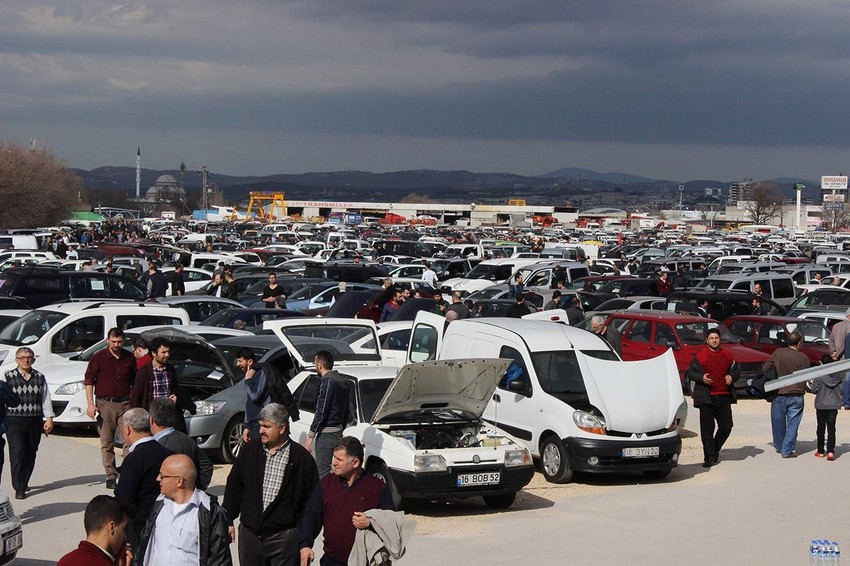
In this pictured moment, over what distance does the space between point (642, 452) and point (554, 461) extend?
3.45 feet

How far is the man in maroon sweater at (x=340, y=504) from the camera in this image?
22.5 ft

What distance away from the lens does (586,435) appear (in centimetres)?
1315

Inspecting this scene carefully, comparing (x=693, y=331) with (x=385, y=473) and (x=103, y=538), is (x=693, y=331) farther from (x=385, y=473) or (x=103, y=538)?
(x=103, y=538)

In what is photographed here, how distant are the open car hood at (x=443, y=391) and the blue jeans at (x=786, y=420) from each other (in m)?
5.48

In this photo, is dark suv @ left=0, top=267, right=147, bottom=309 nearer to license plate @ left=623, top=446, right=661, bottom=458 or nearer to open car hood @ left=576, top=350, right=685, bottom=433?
open car hood @ left=576, top=350, right=685, bottom=433

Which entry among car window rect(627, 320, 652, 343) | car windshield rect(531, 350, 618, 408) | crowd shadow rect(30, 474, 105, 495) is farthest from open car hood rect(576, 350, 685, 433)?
car window rect(627, 320, 652, 343)

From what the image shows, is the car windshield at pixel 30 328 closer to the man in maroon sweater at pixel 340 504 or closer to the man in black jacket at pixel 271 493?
the man in black jacket at pixel 271 493

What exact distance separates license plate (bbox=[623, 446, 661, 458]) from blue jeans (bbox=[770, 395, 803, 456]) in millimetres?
2888

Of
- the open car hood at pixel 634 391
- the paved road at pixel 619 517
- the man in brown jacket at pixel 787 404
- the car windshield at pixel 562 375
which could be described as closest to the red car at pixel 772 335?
the man in brown jacket at pixel 787 404

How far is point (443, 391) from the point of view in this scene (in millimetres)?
11680

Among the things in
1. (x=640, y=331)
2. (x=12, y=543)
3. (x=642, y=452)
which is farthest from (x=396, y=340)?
(x=12, y=543)

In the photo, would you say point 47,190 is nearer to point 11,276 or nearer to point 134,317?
point 11,276

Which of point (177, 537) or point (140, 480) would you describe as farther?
point (140, 480)

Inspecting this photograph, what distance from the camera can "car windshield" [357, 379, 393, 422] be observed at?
470 inches
